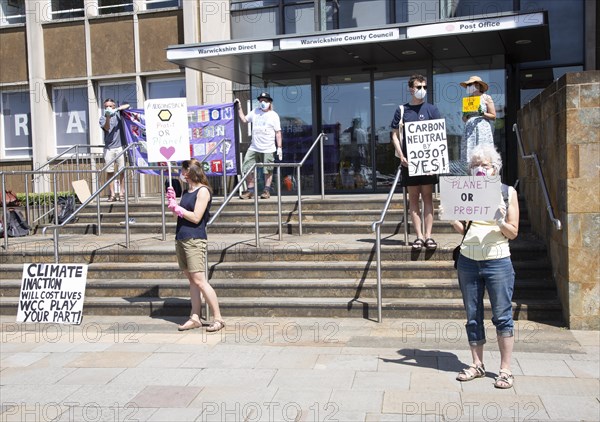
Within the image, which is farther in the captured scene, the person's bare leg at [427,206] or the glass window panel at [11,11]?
the glass window panel at [11,11]

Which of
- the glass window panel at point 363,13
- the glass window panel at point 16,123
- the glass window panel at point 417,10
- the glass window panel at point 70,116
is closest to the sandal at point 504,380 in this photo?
the glass window panel at point 417,10

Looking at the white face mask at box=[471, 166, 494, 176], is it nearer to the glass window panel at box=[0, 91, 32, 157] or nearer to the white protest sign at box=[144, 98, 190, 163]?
the white protest sign at box=[144, 98, 190, 163]

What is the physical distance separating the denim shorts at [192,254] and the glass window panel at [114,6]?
38.9 ft

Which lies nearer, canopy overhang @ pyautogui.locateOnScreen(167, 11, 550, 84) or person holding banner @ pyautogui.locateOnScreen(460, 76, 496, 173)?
person holding banner @ pyautogui.locateOnScreen(460, 76, 496, 173)

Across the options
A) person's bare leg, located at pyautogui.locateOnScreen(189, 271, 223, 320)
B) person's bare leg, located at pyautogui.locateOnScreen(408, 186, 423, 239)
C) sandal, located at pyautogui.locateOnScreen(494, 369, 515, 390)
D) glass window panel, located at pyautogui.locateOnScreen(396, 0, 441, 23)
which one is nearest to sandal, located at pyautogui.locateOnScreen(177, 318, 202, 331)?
person's bare leg, located at pyautogui.locateOnScreen(189, 271, 223, 320)

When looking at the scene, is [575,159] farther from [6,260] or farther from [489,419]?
[6,260]

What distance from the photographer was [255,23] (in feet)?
51.2

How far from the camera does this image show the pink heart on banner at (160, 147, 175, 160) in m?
9.48

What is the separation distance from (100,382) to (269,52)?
844 cm

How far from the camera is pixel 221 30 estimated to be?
16.0 metres

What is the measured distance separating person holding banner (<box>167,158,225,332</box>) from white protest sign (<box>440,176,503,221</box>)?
2890mm

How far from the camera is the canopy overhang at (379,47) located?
38.4 feet

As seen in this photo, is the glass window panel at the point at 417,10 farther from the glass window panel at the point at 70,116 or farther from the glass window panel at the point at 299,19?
the glass window panel at the point at 70,116

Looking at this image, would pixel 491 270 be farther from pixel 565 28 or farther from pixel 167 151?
pixel 565 28
